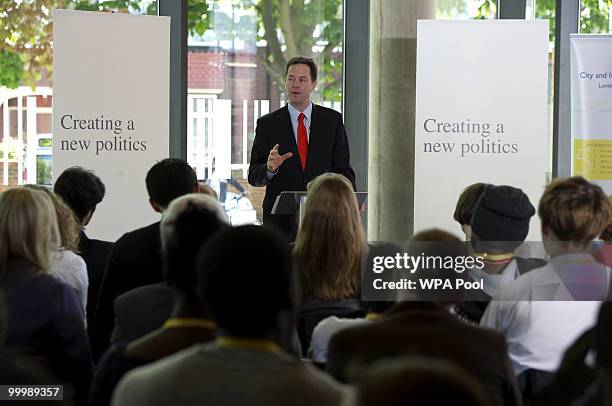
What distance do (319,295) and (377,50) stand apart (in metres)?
4.68

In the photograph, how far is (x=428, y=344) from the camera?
2053 millimetres

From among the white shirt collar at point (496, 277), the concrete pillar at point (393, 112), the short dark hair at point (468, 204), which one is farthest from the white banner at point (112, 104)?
the white shirt collar at point (496, 277)

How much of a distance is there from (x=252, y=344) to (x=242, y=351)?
0.02 m

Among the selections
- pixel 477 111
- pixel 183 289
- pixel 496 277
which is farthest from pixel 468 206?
pixel 477 111

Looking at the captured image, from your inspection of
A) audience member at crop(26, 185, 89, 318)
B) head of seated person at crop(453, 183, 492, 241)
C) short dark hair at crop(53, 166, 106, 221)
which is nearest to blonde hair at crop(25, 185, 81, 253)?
audience member at crop(26, 185, 89, 318)

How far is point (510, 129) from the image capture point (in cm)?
689

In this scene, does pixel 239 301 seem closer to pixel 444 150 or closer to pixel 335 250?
pixel 335 250

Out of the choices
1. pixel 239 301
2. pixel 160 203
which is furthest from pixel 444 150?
pixel 239 301

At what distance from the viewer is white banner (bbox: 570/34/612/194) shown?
722 cm

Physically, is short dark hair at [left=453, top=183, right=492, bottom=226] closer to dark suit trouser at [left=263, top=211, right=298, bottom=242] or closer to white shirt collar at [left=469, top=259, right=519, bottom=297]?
white shirt collar at [left=469, top=259, right=519, bottom=297]

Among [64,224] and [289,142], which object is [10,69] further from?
[64,224]

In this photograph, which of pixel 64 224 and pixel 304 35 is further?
pixel 304 35

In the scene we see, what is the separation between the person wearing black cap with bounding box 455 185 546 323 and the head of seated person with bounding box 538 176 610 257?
31cm

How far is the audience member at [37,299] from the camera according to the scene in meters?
2.71
